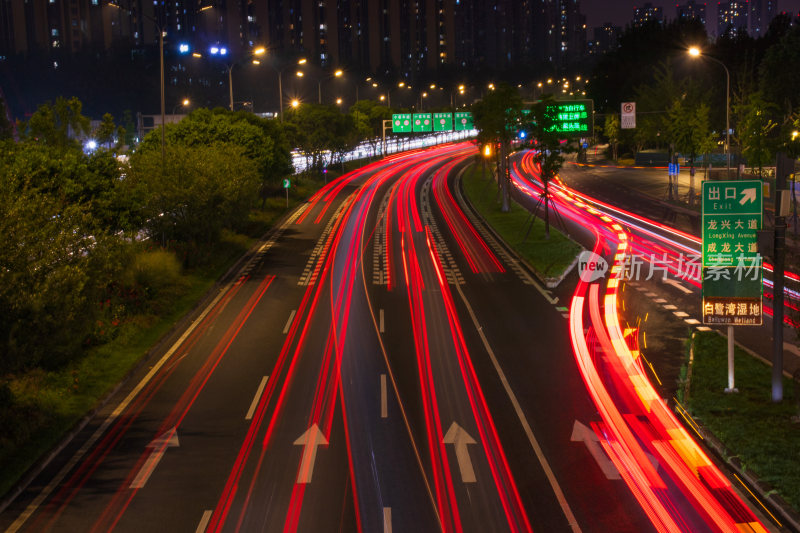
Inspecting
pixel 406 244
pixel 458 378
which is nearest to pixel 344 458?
pixel 458 378

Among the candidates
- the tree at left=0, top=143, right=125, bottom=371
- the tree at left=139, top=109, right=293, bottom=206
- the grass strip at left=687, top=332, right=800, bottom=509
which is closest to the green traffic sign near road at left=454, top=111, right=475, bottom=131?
the tree at left=139, top=109, right=293, bottom=206

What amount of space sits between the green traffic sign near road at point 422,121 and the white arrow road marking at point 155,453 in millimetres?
73983

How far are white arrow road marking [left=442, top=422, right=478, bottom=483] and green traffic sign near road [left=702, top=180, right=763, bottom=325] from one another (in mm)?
6534

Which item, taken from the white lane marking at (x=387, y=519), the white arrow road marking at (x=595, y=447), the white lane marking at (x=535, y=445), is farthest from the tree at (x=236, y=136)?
the white lane marking at (x=387, y=519)

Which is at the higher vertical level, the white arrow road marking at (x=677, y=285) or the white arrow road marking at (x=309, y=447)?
the white arrow road marking at (x=677, y=285)

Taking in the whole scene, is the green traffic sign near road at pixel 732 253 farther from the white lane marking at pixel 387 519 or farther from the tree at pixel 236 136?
the tree at pixel 236 136

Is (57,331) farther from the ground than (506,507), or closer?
farther from the ground

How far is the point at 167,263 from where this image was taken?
30328mm

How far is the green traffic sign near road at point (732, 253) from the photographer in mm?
17766

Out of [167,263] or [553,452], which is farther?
[167,263]

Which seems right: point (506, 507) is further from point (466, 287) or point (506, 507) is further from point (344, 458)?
point (466, 287)

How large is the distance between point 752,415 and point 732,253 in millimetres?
3890

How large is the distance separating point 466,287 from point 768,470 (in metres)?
18.2

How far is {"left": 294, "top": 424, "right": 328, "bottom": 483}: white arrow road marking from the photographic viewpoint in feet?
47.6
